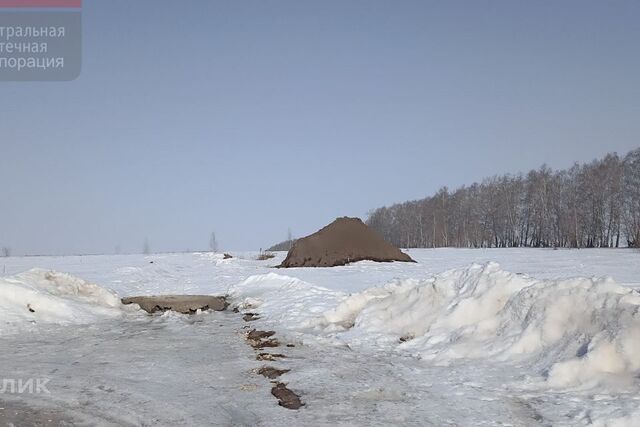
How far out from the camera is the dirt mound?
2305 centimetres

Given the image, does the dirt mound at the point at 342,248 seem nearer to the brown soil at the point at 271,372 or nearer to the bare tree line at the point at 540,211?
the brown soil at the point at 271,372

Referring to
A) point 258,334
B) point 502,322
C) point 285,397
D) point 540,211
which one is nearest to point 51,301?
point 258,334

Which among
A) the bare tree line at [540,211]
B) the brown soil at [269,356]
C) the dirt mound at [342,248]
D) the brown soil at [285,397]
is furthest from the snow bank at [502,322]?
the bare tree line at [540,211]

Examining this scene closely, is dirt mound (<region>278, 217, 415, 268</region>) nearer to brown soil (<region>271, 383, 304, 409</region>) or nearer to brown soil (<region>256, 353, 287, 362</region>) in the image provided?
brown soil (<region>256, 353, 287, 362</region>)

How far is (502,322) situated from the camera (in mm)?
6840

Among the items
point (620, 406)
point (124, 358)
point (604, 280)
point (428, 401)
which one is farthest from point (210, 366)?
point (604, 280)

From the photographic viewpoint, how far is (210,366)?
250 inches

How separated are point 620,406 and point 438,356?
2.43m

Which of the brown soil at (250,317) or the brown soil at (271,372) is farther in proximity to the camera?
the brown soil at (250,317)

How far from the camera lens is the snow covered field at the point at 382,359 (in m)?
4.50

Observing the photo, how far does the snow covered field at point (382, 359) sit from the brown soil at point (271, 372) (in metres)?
0.24

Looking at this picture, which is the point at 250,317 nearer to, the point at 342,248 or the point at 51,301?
the point at 51,301

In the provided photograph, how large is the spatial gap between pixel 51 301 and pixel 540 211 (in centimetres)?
5231

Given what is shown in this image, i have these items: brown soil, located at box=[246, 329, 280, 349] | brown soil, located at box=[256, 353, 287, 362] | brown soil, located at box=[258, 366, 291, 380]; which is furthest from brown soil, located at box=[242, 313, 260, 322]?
brown soil, located at box=[258, 366, 291, 380]
